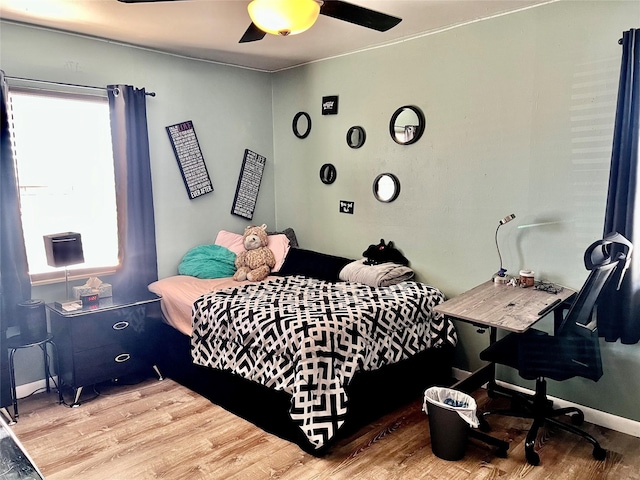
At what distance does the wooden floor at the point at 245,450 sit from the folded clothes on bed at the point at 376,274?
2.90 ft

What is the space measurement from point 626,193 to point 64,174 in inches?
142

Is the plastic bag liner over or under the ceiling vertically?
under

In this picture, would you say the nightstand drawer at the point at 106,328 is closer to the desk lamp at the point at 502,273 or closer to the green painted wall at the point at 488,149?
the green painted wall at the point at 488,149

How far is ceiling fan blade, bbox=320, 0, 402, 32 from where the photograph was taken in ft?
7.06

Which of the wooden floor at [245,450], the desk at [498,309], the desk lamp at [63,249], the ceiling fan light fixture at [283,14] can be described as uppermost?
the ceiling fan light fixture at [283,14]

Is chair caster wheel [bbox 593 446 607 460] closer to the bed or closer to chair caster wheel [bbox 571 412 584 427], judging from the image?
chair caster wheel [bbox 571 412 584 427]

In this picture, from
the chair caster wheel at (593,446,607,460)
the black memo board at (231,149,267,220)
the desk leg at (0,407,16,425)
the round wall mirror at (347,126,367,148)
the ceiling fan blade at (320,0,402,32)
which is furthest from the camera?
the black memo board at (231,149,267,220)

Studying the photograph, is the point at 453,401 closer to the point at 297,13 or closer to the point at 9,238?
the point at 297,13

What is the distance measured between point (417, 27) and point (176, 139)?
82.9 inches

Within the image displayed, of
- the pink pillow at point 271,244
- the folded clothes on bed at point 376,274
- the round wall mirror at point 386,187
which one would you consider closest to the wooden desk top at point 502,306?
the folded clothes on bed at point 376,274

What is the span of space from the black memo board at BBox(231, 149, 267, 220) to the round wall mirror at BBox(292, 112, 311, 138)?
1.46ft

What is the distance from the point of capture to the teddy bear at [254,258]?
3.72m

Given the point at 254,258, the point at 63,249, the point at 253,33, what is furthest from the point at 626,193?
the point at 63,249

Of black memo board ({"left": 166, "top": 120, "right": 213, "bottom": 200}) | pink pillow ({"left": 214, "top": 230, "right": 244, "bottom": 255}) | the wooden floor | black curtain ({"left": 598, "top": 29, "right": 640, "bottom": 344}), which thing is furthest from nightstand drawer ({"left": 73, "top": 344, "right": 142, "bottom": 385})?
black curtain ({"left": 598, "top": 29, "right": 640, "bottom": 344})
